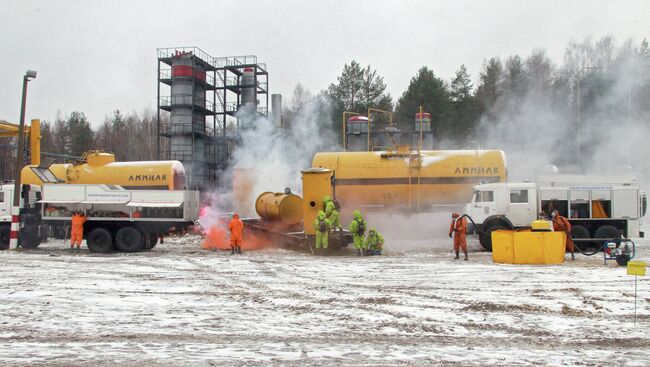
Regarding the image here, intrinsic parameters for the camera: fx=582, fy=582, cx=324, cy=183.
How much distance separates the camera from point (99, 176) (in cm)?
2634

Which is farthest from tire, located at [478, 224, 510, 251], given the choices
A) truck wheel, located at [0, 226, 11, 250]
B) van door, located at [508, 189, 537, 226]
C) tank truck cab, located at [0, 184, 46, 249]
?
truck wheel, located at [0, 226, 11, 250]

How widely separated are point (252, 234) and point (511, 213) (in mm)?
9336

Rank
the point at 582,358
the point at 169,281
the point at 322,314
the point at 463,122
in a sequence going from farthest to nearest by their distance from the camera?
the point at 463,122
the point at 169,281
the point at 322,314
the point at 582,358

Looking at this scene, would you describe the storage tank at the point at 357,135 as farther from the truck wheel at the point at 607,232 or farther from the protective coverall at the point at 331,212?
the truck wheel at the point at 607,232

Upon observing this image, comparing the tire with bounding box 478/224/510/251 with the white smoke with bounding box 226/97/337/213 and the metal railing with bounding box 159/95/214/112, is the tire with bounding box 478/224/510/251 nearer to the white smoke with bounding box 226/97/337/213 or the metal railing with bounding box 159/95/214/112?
the white smoke with bounding box 226/97/337/213

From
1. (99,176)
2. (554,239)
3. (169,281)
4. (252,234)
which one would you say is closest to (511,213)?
(554,239)

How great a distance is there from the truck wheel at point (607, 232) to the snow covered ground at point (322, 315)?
527 cm

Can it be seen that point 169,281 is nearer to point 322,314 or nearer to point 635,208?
point 322,314

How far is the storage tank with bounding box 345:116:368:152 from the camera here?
30984mm

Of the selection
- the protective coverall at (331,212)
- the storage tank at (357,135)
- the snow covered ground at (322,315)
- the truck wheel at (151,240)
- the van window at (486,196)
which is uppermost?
the storage tank at (357,135)

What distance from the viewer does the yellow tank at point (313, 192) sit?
65.4 ft

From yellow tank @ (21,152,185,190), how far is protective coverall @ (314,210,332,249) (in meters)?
9.61

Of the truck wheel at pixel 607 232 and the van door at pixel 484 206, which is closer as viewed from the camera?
the truck wheel at pixel 607 232

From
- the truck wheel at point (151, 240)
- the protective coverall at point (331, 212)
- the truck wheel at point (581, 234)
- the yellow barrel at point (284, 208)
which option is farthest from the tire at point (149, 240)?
the truck wheel at point (581, 234)
